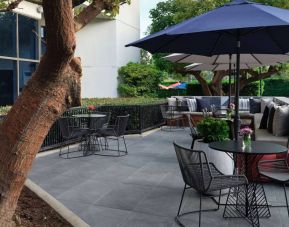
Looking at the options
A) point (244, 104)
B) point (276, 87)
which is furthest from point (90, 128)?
point (276, 87)

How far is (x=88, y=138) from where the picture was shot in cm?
814

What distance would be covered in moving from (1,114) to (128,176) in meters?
2.91

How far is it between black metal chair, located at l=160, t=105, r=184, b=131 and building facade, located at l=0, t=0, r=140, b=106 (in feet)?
14.8

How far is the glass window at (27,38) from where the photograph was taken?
13.1 metres

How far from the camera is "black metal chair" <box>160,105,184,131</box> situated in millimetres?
12327

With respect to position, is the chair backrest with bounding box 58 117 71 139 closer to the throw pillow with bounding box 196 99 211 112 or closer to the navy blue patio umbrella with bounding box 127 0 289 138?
the navy blue patio umbrella with bounding box 127 0 289 138

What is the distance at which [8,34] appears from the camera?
12555mm

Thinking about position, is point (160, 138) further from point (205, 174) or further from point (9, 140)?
point (9, 140)

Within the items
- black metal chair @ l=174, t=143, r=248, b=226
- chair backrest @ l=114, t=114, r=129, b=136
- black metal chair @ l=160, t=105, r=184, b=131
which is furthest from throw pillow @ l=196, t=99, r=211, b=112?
black metal chair @ l=174, t=143, r=248, b=226

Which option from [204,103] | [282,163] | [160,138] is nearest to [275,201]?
[282,163]

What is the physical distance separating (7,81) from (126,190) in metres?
9.19

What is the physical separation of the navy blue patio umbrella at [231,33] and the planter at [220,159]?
368 millimetres

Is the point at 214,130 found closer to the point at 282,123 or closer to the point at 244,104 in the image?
the point at 282,123

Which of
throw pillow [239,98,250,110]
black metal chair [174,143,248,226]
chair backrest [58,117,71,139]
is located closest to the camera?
black metal chair [174,143,248,226]
